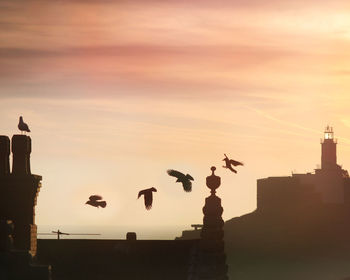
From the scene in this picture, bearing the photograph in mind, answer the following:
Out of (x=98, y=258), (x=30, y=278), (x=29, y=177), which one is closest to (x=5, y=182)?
(x=29, y=177)

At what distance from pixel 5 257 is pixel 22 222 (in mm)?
1999

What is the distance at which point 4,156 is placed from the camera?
46188 mm

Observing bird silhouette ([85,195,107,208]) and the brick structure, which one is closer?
the brick structure

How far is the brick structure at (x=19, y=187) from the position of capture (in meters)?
45.8

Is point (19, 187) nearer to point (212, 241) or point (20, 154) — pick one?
point (20, 154)

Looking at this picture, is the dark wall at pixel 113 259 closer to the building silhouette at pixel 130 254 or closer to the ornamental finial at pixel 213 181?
the building silhouette at pixel 130 254

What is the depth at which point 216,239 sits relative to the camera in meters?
53.0

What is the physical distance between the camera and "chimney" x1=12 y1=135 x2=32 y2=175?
4609 centimetres

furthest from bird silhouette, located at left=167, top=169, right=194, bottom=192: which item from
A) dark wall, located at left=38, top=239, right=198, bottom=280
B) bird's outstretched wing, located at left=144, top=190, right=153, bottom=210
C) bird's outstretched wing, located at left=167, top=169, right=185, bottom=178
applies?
dark wall, located at left=38, top=239, right=198, bottom=280

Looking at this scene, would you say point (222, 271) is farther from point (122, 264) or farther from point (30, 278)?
point (30, 278)

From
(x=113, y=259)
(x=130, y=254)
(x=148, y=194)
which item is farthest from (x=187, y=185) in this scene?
(x=113, y=259)

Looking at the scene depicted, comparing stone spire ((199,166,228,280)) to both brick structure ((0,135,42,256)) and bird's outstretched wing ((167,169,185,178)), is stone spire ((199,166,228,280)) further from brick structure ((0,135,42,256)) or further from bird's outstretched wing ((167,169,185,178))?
brick structure ((0,135,42,256))

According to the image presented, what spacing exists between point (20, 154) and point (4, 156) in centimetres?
62

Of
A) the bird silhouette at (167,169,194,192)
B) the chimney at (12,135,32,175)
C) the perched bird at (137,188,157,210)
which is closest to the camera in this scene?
the chimney at (12,135,32,175)
